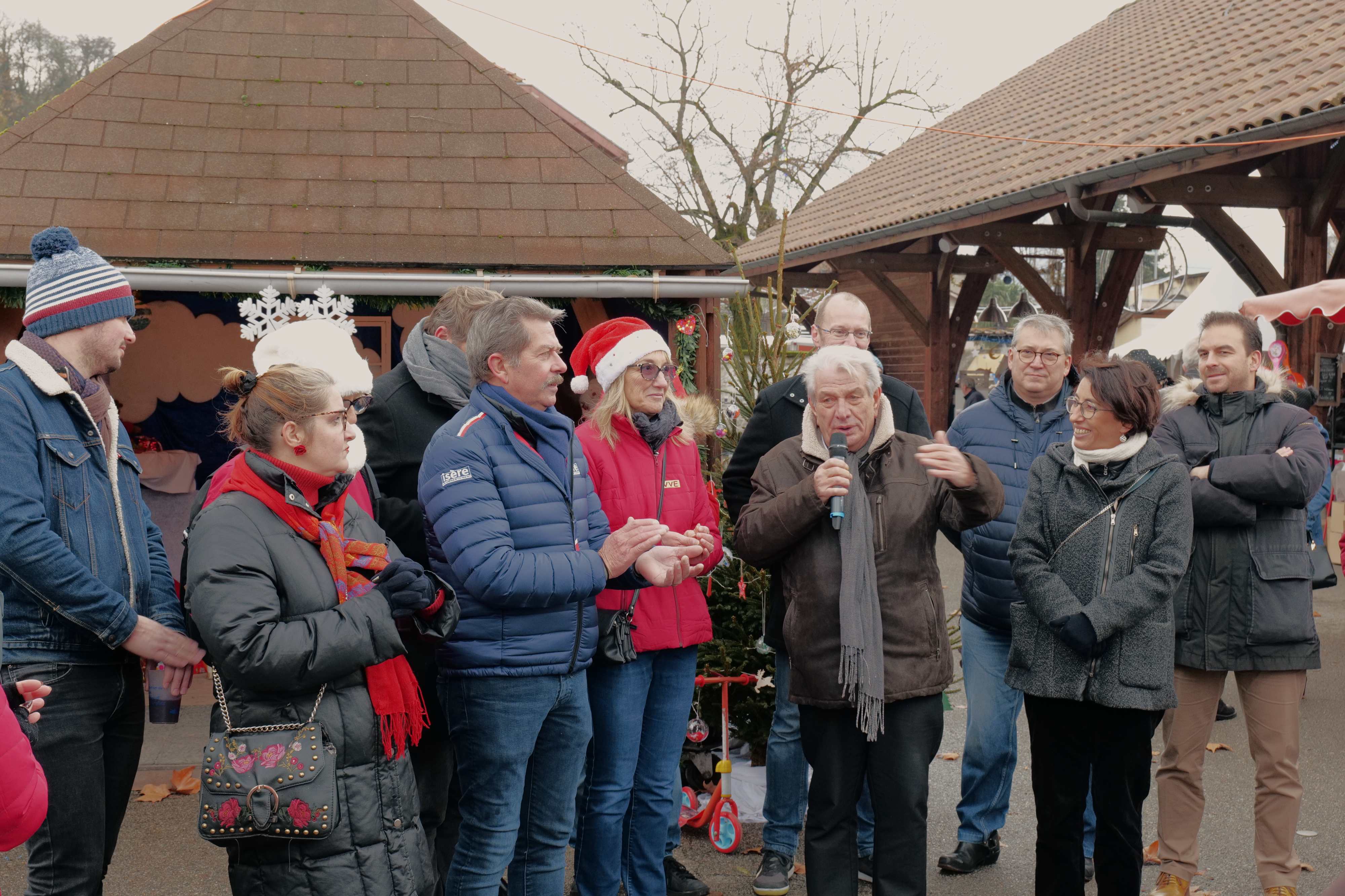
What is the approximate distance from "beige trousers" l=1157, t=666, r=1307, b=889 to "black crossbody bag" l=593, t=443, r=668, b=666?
188cm

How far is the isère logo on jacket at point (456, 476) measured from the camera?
2.93 metres

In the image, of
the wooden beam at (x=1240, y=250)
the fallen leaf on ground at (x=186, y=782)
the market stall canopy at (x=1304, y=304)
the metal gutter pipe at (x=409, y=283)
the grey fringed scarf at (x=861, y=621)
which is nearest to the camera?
the grey fringed scarf at (x=861, y=621)

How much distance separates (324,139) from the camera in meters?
6.41

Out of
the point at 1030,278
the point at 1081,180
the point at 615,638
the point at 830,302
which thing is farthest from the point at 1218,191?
the point at 615,638

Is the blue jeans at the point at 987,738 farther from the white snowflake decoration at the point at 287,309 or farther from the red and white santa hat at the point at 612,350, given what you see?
the white snowflake decoration at the point at 287,309

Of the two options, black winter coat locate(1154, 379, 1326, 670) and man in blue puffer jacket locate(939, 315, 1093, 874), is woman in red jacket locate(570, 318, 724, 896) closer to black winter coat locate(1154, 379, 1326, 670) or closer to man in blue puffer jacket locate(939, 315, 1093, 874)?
man in blue puffer jacket locate(939, 315, 1093, 874)

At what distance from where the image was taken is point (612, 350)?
3.75 meters

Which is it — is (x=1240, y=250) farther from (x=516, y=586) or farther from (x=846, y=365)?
(x=516, y=586)

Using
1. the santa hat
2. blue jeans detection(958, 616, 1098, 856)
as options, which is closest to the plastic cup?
the santa hat

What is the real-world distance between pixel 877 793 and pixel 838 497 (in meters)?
0.89

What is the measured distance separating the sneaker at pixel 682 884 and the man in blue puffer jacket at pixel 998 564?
3.05 ft

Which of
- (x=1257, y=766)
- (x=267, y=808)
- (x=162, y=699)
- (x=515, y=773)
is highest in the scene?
(x=162, y=699)

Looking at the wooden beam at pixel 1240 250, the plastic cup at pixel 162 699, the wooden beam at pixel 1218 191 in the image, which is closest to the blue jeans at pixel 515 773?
the plastic cup at pixel 162 699

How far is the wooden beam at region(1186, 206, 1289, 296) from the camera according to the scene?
9312 millimetres
